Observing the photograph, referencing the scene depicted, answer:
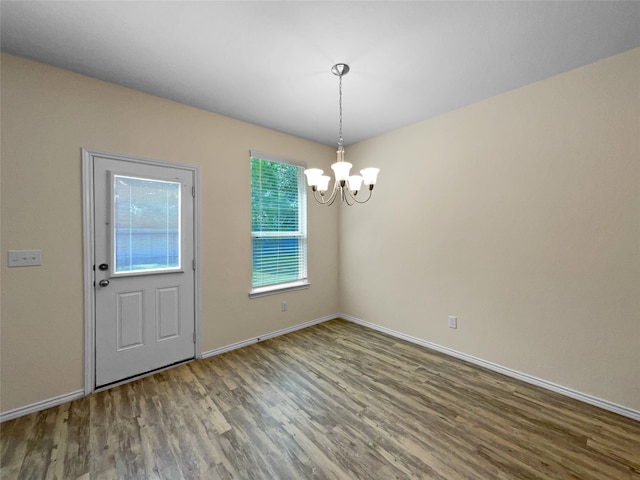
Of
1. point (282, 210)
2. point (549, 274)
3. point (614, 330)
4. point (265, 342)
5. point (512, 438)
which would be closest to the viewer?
point (512, 438)

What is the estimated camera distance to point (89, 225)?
7.52 ft

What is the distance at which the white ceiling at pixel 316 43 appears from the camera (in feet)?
5.33

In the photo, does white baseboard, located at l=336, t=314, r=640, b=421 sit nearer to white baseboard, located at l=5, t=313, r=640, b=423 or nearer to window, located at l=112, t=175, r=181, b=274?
white baseboard, located at l=5, t=313, r=640, b=423

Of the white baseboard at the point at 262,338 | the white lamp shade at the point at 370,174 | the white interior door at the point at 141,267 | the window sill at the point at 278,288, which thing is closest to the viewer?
the white lamp shade at the point at 370,174

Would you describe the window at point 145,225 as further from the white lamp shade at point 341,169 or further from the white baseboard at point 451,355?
the white lamp shade at point 341,169

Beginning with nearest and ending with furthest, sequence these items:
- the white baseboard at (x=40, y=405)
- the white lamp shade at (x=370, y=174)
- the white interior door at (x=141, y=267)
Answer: the white baseboard at (x=40, y=405) < the white lamp shade at (x=370, y=174) < the white interior door at (x=141, y=267)

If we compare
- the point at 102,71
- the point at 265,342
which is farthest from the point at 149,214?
the point at 265,342

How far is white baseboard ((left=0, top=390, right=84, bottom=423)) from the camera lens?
198cm

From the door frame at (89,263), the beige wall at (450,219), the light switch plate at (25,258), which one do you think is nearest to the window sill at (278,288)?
the beige wall at (450,219)

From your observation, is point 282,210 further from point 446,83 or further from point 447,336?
point 447,336

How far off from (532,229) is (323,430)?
95.3 inches

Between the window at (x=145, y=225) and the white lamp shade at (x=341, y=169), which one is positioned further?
the window at (x=145, y=225)

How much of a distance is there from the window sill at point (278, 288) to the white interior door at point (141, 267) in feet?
2.39

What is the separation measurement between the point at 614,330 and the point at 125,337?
13.3 feet
